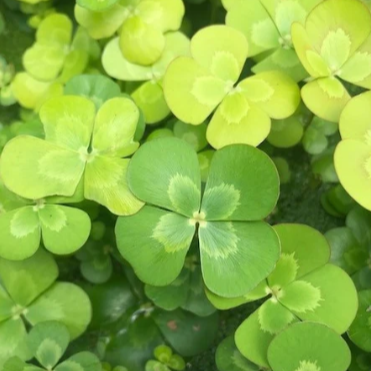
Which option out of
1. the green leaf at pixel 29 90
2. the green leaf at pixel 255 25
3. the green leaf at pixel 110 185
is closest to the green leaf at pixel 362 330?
the green leaf at pixel 110 185

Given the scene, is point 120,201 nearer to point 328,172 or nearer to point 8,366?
point 8,366

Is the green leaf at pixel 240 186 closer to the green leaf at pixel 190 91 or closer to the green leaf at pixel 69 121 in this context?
the green leaf at pixel 190 91

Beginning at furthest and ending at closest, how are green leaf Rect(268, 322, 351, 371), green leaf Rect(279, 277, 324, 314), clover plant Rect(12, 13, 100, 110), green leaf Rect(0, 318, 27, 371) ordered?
clover plant Rect(12, 13, 100, 110) < green leaf Rect(0, 318, 27, 371) < green leaf Rect(279, 277, 324, 314) < green leaf Rect(268, 322, 351, 371)

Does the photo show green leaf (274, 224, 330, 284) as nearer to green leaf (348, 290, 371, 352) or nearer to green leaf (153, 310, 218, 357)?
green leaf (348, 290, 371, 352)

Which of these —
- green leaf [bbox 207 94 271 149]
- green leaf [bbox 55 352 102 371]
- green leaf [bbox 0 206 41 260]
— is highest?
green leaf [bbox 207 94 271 149]

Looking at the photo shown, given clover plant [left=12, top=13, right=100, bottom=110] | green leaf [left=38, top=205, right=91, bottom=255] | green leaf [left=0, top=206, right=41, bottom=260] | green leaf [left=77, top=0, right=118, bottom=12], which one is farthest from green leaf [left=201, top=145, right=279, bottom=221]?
clover plant [left=12, top=13, right=100, bottom=110]
